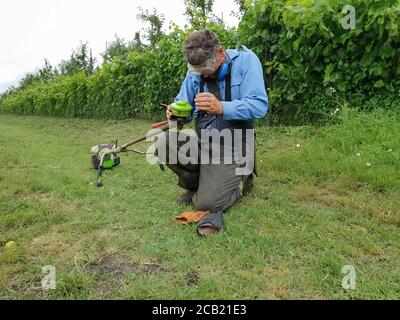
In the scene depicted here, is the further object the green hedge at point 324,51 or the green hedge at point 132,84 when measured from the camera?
the green hedge at point 132,84

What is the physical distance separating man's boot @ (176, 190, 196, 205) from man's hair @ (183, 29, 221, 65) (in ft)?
3.85

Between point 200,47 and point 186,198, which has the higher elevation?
point 200,47

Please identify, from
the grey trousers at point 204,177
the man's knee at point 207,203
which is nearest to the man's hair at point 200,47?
the grey trousers at point 204,177

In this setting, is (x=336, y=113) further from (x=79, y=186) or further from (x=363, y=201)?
(x=79, y=186)

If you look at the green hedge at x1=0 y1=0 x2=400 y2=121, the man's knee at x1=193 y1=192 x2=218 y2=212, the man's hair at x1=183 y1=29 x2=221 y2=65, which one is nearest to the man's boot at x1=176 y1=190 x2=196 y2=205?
the man's knee at x1=193 y1=192 x2=218 y2=212

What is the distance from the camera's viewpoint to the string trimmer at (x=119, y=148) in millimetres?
3268

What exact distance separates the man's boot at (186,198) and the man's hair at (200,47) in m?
1.17

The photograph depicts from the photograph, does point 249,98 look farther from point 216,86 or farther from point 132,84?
point 132,84

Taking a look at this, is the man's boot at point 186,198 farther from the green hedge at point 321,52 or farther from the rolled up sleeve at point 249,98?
the green hedge at point 321,52

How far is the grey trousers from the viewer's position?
3.15 metres

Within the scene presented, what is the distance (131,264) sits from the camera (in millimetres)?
2418

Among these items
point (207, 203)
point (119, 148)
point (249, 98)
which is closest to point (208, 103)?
point (249, 98)

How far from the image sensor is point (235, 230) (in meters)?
2.79

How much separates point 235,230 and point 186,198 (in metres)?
0.84
